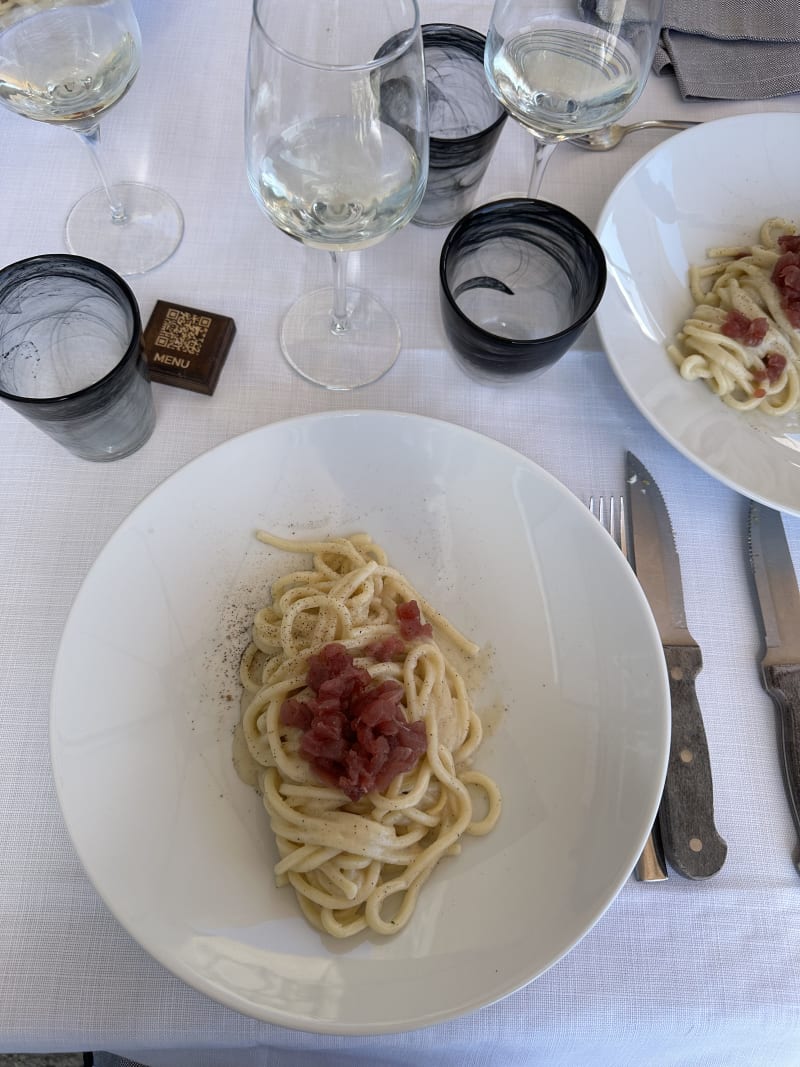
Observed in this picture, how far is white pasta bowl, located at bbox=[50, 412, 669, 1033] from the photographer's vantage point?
728 mm

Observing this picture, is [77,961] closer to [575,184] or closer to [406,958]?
[406,958]

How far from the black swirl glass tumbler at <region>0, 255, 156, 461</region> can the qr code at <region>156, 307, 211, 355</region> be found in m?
0.07

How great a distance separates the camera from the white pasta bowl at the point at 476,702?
0.73m

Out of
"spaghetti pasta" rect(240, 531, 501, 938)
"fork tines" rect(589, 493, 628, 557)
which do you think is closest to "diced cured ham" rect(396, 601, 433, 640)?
"spaghetti pasta" rect(240, 531, 501, 938)

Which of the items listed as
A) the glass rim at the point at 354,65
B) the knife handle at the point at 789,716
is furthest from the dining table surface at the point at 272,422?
the glass rim at the point at 354,65

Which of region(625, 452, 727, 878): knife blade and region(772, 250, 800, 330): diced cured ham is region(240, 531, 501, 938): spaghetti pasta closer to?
region(625, 452, 727, 878): knife blade

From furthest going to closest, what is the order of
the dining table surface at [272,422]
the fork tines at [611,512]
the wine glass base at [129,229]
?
1. the wine glass base at [129,229]
2. the fork tines at [611,512]
3. the dining table surface at [272,422]

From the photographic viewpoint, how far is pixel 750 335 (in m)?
1.04

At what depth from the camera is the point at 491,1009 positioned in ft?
2.60

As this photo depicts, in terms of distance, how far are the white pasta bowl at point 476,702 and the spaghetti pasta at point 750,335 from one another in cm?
31

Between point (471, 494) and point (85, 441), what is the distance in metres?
0.47

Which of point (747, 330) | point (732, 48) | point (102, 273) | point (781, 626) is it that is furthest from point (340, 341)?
point (732, 48)

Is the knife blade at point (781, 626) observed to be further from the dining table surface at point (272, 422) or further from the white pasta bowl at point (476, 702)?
the white pasta bowl at point (476, 702)

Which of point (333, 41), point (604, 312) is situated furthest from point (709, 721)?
point (333, 41)
